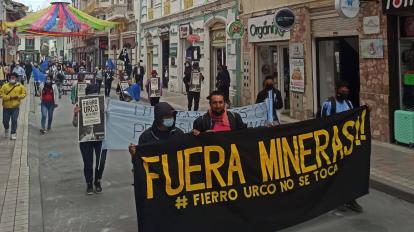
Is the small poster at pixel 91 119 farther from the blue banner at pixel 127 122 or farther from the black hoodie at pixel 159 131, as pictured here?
the black hoodie at pixel 159 131

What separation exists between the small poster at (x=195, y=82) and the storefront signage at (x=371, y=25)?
23.7 ft

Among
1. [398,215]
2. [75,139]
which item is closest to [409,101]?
[398,215]

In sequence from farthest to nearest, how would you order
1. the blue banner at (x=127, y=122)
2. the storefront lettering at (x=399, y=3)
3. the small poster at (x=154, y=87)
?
the small poster at (x=154, y=87) → the storefront lettering at (x=399, y=3) → the blue banner at (x=127, y=122)

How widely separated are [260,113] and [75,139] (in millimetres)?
5748

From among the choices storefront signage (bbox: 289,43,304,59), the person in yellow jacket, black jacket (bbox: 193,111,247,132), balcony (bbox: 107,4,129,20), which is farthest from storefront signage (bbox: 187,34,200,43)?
black jacket (bbox: 193,111,247,132)

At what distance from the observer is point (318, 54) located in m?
13.9

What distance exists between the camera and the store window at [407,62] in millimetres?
10648

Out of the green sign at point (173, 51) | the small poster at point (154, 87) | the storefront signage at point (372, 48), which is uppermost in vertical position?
the green sign at point (173, 51)

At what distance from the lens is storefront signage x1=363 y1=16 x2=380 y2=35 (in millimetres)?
11070

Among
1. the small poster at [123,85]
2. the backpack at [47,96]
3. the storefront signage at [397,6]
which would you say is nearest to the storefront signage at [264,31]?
the storefront signage at [397,6]

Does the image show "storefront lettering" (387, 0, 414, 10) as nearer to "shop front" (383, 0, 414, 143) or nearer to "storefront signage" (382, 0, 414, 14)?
"storefront signage" (382, 0, 414, 14)

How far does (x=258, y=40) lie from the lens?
16906mm

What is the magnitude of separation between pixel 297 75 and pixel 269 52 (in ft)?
9.40

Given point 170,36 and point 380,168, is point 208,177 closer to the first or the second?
point 380,168
